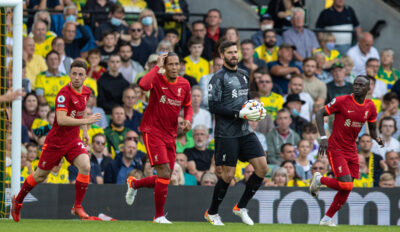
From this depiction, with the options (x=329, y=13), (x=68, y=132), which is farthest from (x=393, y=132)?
(x=68, y=132)

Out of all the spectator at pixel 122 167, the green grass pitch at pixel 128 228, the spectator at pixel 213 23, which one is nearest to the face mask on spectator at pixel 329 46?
the spectator at pixel 213 23

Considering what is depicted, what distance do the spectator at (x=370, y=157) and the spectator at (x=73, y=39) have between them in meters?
5.56

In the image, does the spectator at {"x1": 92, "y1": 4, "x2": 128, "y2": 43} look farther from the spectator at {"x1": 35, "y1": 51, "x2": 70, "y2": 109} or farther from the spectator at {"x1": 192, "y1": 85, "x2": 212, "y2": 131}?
the spectator at {"x1": 192, "y1": 85, "x2": 212, "y2": 131}

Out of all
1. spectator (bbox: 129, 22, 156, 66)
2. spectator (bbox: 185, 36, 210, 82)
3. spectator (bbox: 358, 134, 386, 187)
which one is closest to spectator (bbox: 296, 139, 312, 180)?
spectator (bbox: 358, 134, 386, 187)

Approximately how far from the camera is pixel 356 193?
1440 cm

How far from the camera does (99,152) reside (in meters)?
14.6

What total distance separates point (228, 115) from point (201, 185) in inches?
126

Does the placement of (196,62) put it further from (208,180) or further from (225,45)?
(225,45)

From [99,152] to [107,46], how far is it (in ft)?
9.21

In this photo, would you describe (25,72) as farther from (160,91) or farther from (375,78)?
(375,78)

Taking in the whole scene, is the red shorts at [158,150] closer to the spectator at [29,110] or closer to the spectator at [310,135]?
the spectator at [29,110]

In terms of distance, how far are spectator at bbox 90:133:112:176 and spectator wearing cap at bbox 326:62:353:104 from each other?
513cm

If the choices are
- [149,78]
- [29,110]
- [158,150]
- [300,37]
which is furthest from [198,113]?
[149,78]

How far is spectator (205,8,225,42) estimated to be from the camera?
57.9ft
